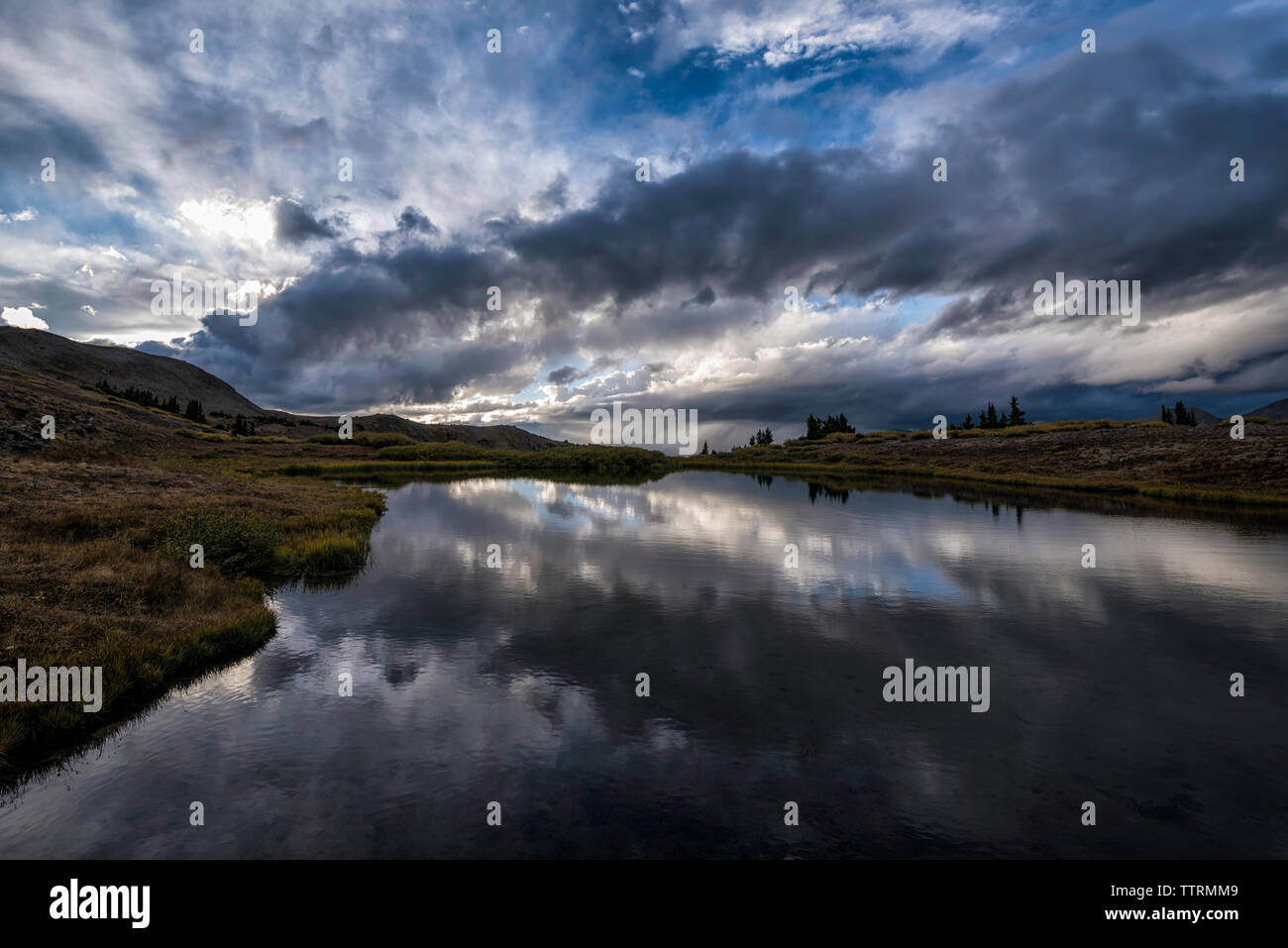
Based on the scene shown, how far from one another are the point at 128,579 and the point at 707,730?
16648mm

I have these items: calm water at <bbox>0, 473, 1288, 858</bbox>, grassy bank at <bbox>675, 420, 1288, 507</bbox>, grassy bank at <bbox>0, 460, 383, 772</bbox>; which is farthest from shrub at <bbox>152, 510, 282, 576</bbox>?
grassy bank at <bbox>675, 420, 1288, 507</bbox>

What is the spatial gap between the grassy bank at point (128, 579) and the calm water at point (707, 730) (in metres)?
1.07

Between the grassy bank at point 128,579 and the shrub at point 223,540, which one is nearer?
the grassy bank at point 128,579

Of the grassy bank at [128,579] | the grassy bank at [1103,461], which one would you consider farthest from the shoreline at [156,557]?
the grassy bank at [1103,461]

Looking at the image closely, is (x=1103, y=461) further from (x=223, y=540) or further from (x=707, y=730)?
(x=223, y=540)

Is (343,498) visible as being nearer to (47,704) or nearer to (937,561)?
(47,704)

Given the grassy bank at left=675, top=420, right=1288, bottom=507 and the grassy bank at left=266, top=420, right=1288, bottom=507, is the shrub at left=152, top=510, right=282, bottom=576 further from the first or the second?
the grassy bank at left=675, top=420, right=1288, bottom=507

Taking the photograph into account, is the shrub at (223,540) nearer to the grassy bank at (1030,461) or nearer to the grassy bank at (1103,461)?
the grassy bank at (1030,461)

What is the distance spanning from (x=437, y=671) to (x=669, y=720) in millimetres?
6258

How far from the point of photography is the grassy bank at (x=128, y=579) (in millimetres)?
11141

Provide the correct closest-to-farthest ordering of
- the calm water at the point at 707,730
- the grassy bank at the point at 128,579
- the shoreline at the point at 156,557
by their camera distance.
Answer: the calm water at the point at 707,730 → the grassy bank at the point at 128,579 → the shoreline at the point at 156,557

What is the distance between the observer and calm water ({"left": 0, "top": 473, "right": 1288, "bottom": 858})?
780 centimetres

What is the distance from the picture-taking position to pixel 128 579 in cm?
1500
